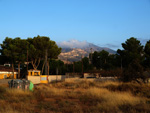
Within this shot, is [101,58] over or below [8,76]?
over

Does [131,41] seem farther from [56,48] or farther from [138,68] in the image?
[138,68]

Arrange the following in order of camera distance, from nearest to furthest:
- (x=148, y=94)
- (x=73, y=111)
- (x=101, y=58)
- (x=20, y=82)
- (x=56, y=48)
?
(x=73, y=111) < (x=148, y=94) < (x=20, y=82) < (x=56, y=48) < (x=101, y=58)

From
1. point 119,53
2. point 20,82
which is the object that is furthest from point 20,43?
point 20,82

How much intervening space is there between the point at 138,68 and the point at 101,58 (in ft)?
190

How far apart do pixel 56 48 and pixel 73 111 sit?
2139 inches

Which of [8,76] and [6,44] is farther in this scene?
[8,76]

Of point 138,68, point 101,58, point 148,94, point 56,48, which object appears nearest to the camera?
point 148,94

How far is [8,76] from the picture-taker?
66438 mm

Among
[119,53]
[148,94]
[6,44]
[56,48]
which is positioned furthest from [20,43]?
[148,94]

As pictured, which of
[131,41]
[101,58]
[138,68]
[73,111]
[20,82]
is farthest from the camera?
[101,58]

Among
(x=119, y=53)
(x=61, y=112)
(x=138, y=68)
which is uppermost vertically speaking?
(x=119, y=53)

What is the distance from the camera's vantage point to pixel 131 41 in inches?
2304

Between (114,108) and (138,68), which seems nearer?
(114,108)

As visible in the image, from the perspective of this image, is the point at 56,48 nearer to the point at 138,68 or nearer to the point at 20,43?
the point at 20,43
